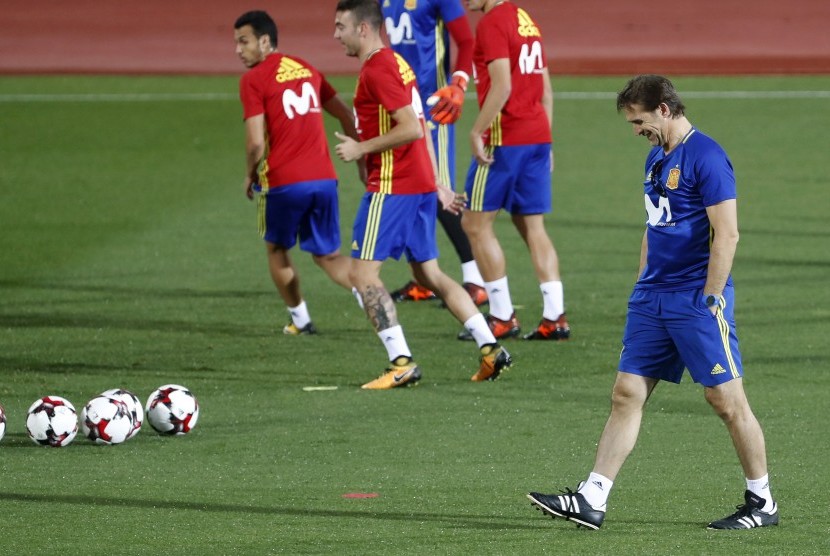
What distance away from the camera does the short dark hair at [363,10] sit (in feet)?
28.0

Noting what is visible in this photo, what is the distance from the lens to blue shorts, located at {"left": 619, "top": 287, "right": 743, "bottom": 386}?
19.1 feet

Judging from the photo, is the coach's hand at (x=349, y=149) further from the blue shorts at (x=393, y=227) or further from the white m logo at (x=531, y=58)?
the white m logo at (x=531, y=58)

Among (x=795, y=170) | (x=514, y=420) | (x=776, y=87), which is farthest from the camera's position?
(x=776, y=87)

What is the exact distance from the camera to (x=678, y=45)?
2781 cm

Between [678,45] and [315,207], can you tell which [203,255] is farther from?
[678,45]

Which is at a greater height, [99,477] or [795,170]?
[99,477]

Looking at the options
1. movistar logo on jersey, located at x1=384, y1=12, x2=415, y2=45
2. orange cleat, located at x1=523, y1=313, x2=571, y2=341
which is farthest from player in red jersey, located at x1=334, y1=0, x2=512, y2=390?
movistar logo on jersey, located at x1=384, y1=12, x2=415, y2=45

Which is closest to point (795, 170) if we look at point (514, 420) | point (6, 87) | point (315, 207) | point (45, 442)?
point (315, 207)

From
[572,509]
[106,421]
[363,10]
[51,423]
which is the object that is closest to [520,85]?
[363,10]

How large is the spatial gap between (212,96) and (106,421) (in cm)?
1825

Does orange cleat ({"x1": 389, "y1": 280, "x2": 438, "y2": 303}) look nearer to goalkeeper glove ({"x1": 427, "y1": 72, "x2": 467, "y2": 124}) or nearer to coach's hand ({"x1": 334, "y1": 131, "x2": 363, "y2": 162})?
goalkeeper glove ({"x1": 427, "y1": 72, "x2": 467, "y2": 124})

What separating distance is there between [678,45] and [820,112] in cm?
593

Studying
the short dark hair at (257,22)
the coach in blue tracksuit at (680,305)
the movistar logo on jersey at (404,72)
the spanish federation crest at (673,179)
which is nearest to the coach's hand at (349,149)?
the movistar logo on jersey at (404,72)

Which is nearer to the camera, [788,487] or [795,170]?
[788,487]
